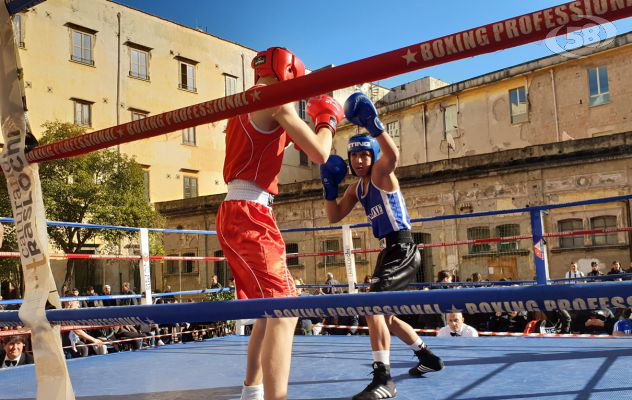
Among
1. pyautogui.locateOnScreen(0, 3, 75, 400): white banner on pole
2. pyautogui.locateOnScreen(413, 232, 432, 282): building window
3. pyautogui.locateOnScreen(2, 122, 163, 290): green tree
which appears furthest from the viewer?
pyautogui.locateOnScreen(413, 232, 432, 282): building window

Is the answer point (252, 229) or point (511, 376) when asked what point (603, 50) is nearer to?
point (511, 376)

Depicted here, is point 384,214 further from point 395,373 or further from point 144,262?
point 144,262

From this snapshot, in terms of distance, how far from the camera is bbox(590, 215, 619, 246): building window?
12500mm

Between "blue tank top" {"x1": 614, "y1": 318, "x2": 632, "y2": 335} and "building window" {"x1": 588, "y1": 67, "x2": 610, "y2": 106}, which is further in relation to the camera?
"building window" {"x1": 588, "y1": 67, "x2": 610, "y2": 106}

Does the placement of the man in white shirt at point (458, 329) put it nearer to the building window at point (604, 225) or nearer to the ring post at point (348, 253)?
the ring post at point (348, 253)

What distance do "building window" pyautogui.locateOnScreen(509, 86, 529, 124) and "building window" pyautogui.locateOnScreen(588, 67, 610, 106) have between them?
71.4 inches

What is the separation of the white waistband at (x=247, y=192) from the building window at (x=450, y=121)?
17889mm

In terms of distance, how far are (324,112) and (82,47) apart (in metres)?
18.8

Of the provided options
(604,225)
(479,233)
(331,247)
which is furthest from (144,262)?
(331,247)

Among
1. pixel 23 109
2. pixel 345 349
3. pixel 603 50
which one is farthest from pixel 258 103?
pixel 603 50

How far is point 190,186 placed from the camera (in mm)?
21531

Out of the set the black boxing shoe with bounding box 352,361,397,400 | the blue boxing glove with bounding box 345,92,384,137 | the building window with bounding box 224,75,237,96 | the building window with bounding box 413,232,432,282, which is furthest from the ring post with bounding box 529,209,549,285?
the building window with bounding box 224,75,237,96

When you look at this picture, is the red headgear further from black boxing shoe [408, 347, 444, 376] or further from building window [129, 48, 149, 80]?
building window [129, 48, 149, 80]

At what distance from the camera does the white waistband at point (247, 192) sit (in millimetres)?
1988
